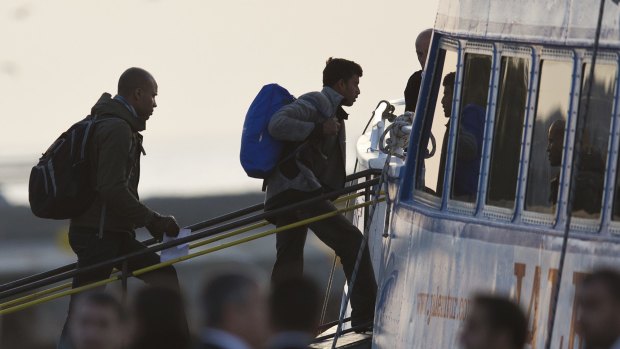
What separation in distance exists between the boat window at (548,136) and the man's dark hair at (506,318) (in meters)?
3.47

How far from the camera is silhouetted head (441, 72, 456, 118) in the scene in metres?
13.6

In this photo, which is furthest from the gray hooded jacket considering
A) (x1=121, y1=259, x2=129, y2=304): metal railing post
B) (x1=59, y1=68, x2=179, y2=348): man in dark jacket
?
(x1=121, y1=259, x2=129, y2=304): metal railing post

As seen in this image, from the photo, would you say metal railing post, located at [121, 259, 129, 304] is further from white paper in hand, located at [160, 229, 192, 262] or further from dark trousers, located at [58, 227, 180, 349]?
white paper in hand, located at [160, 229, 192, 262]

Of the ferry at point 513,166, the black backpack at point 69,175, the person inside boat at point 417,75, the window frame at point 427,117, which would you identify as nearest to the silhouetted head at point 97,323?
the ferry at point 513,166

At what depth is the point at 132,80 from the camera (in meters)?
15.0

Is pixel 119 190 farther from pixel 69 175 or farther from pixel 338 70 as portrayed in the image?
pixel 338 70

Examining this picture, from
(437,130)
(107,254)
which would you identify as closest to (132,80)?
(107,254)

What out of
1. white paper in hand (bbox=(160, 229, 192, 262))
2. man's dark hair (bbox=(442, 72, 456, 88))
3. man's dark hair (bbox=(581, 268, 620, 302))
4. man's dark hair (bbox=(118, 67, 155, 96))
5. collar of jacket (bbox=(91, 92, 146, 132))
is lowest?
white paper in hand (bbox=(160, 229, 192, 262))

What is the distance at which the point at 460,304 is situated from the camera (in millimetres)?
13367

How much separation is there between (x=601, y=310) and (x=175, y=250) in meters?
6.33

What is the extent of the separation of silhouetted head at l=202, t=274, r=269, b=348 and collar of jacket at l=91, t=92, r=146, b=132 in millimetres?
5305

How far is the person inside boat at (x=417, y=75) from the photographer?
15.8 metres

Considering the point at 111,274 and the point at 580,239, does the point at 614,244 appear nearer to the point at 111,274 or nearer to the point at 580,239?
the point at 580,239

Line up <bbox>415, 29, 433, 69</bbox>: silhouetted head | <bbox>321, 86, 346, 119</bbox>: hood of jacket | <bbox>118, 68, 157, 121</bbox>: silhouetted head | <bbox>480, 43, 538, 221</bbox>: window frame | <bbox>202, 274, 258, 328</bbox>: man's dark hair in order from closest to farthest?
<bbox>202, 274, 258, 328</bbox>: man's dark hair → <bbox>480, 43, 538, 221</bbox>: window frame → <bbox>118, 68, 157, 121</bbox>: silhouetted head → <bbox>321, 86, 346, 119</bbox>: hood of jacket → <bbox>415, 29, 433, 69</bbox>: silhouetted head
